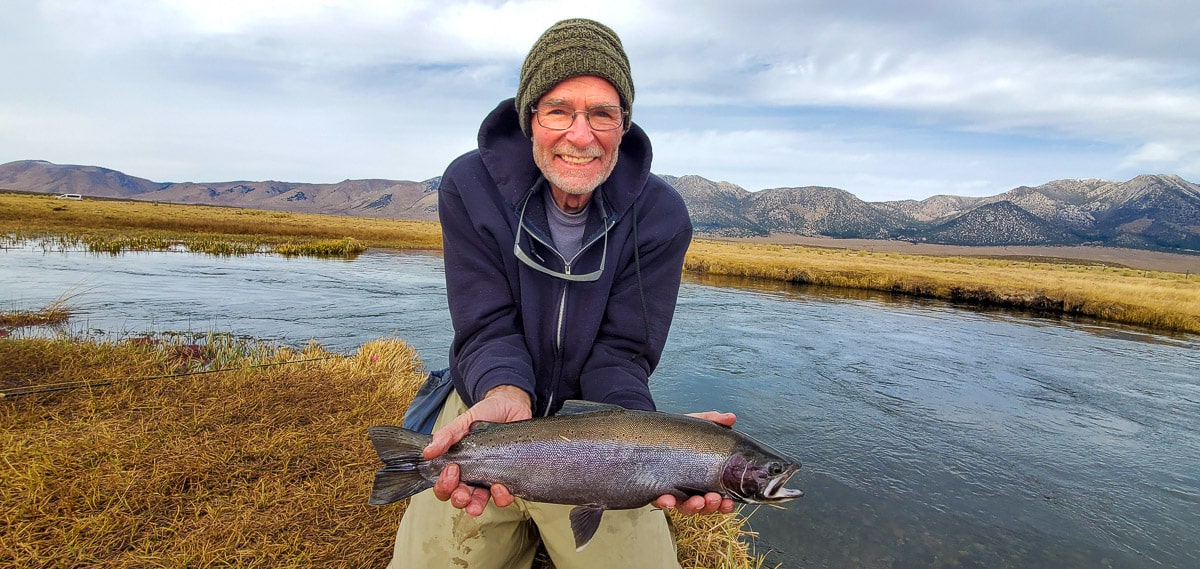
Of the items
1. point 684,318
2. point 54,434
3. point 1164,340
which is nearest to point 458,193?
point 54,434

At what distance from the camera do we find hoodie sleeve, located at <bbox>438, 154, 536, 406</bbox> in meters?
3.66

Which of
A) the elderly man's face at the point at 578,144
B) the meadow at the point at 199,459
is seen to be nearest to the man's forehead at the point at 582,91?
the elderly man's face at the point at 578,144

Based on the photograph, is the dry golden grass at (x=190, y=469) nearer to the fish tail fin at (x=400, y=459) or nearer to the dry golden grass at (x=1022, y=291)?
the fish tail fin at (x=400, y=459)

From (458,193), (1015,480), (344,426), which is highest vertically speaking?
(458,193)

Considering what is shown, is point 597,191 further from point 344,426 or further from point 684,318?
point 684,318

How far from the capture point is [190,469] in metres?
4.61

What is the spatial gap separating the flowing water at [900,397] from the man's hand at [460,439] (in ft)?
14.0

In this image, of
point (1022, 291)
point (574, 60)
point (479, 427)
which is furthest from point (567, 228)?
point (1022, 291)

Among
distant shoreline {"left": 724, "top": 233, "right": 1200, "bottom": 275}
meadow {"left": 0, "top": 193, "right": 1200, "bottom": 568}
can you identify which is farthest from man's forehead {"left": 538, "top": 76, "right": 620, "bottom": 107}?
distant shoreline {"left": 724, "top": 233, "right": 1200, "bottom": 275}

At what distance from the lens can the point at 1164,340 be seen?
18906mm

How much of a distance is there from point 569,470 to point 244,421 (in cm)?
452

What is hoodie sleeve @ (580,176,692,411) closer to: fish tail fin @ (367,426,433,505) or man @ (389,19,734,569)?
man @ (389,19,734,569)

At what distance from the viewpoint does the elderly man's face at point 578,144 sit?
338 cm

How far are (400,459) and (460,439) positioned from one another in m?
0.29
